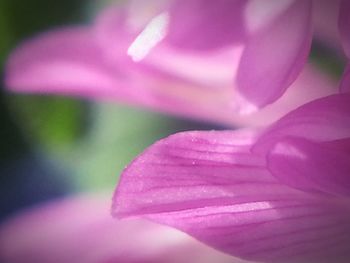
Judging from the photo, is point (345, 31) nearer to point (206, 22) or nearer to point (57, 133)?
point (206, 22)

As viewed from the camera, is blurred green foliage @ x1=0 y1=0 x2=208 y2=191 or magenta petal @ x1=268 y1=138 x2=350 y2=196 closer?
magenta petal @ x1=268 y1=138 x2=350 y2=196

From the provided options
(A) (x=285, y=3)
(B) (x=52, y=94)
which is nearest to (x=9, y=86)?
(B) (x=52, y=94)

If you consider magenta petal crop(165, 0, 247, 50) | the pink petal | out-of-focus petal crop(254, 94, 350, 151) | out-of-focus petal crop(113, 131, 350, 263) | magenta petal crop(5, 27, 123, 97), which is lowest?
out-of-focus petal crop(113, 131, 350, 263)

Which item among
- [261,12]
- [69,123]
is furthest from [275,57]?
[69,123]

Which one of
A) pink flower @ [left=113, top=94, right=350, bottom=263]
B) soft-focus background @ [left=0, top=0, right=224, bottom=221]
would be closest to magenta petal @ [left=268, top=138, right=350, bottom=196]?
pink flower @ [left=113, top=94, right=350, bottom=263]

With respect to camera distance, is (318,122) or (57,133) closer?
(318,122)

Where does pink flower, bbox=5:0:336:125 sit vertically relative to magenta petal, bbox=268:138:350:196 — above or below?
above

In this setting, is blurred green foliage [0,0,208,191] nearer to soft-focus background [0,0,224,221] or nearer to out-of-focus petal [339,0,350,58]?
soft-focus background [0,0,224,221]
